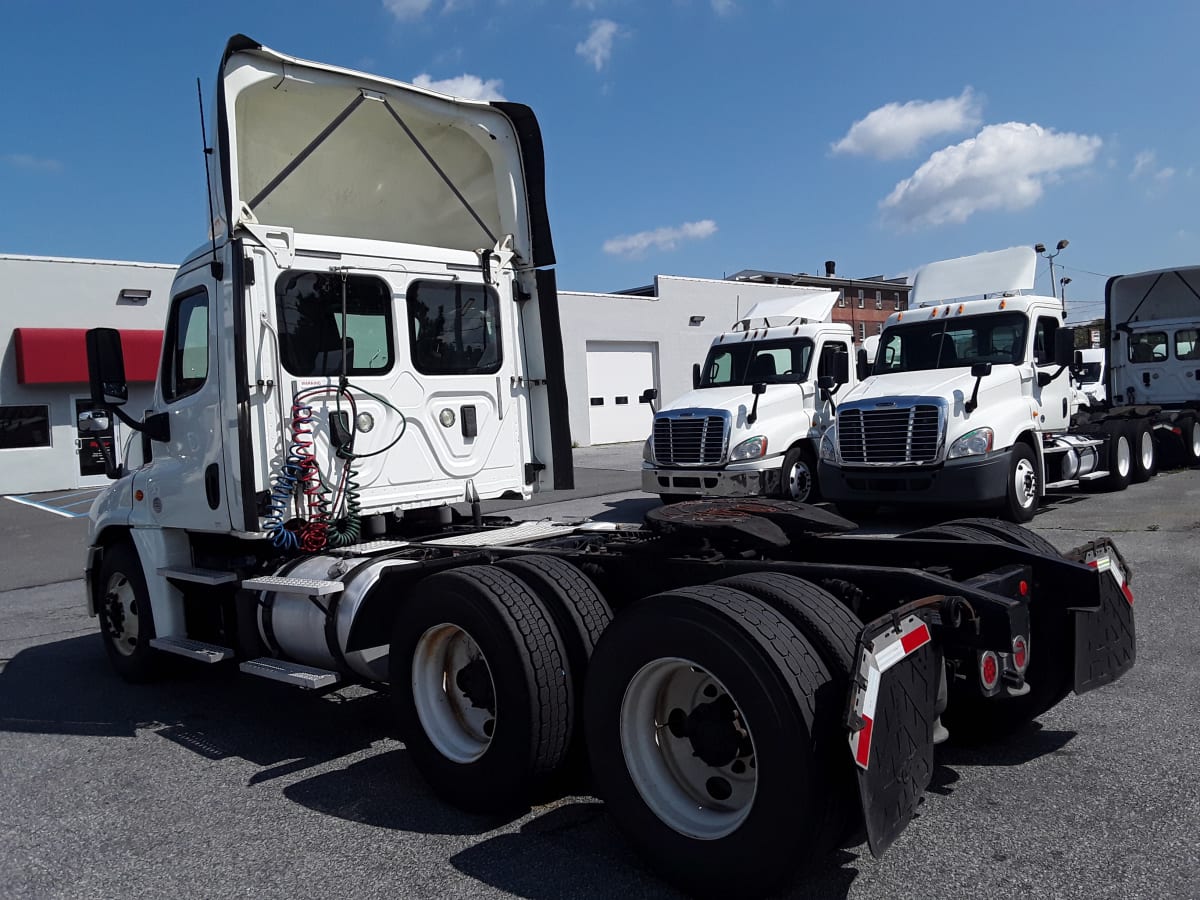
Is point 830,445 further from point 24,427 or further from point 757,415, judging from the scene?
point 24,427

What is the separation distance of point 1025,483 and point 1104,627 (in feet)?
26.4

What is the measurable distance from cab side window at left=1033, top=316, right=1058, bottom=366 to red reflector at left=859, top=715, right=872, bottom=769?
35.2ft

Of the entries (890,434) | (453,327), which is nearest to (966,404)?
(890,434)

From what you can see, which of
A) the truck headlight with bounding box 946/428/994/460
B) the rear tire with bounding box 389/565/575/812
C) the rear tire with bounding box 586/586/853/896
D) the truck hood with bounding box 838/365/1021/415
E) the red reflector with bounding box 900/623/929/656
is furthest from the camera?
the truck hood with bounding box 838/365/1021/415

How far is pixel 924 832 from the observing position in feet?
12.4

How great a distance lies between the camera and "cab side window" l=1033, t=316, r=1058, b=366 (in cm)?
1248

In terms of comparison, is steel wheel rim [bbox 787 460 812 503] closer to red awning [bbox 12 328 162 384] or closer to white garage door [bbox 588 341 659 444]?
red awning [bbox 12 328 162 384]

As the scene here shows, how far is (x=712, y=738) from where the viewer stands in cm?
342

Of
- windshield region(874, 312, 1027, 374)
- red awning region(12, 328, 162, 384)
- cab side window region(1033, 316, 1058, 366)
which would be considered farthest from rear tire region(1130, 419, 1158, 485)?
red awning region(12, 328, 162, 384)

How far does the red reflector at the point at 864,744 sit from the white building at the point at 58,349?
24001mm

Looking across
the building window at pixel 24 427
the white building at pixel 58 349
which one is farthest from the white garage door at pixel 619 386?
the building window at pixel 24 427

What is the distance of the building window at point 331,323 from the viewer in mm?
5809

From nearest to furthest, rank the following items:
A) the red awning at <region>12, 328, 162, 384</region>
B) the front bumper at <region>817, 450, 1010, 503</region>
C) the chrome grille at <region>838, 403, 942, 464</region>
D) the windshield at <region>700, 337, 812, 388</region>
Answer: the front bumper at <region>817, 450, 1010, 503</region>
the chrome grille at <region>838, 403, 942, 464</region>
the windshield at <region>700, 337, 812, 388</region>
the red awning at <region>12, 328, 162, 384</region>

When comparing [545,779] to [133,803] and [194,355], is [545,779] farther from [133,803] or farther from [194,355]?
[194,355]
